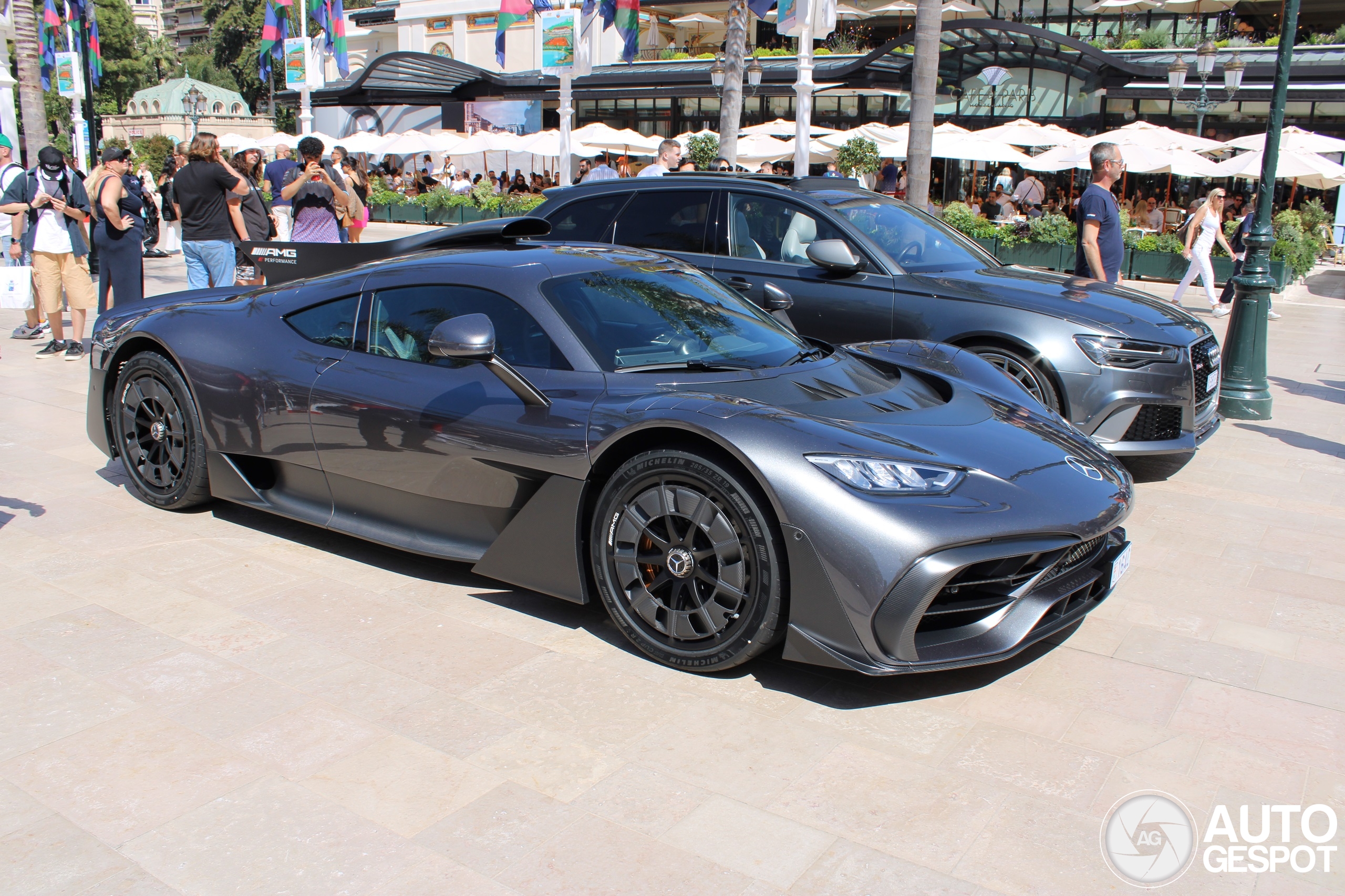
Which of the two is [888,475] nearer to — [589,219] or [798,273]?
[798,273]

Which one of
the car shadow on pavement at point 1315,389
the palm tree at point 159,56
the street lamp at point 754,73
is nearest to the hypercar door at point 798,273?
the car shadow on pavement at point 1315,389

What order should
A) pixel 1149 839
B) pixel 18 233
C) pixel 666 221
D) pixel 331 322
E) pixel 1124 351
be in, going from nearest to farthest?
pixel 1149 839 → pixel 331 322 → pixel 1124 351 → pixel 666 221 → pixel 18 233

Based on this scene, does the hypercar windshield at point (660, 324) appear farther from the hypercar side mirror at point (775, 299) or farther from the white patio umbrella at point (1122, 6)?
the white patio umbrella at point (1122, 6)

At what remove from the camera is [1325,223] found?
2067 centimetres

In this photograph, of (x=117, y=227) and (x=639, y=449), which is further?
(x=117, y=227)

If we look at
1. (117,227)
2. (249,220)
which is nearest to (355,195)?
(249,220)

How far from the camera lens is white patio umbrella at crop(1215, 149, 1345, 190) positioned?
1783 cm

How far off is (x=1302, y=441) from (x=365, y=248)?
6.11 metres

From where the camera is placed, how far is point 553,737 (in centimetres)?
306

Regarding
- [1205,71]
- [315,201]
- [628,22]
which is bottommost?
[315,201]

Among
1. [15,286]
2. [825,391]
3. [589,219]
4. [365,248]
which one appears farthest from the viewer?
[15,286]

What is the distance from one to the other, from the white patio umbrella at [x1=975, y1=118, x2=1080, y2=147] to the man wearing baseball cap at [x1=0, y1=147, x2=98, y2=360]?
1802cm

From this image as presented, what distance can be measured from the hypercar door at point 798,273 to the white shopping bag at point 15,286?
6.38 meters

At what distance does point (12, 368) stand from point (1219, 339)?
12037 millimetres
